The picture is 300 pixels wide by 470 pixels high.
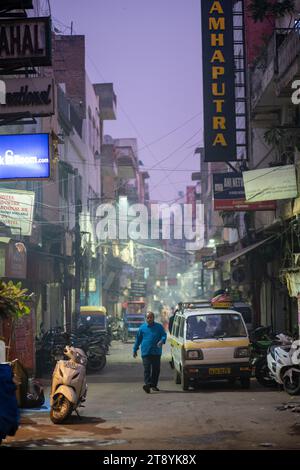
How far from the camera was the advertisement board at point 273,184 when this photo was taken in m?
18.5

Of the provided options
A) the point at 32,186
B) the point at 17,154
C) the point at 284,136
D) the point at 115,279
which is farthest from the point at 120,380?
the point at 115,279

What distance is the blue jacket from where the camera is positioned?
1505 centimetres

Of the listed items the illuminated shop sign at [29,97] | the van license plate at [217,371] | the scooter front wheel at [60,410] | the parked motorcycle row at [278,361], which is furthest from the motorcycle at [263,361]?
the illuminated shop sign at [29,97]

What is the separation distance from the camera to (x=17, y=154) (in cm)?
1684

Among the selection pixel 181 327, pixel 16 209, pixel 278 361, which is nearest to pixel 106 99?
pixel 16 209

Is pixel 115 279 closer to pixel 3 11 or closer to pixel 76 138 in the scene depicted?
pixel 76 138

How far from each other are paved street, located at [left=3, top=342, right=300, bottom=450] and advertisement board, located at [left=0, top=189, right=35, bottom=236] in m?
8.19

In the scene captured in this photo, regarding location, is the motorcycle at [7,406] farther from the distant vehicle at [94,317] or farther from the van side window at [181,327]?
the distant vehicle at [94,317]

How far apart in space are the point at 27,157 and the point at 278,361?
748 centimetres

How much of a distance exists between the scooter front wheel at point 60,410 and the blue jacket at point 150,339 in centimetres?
410

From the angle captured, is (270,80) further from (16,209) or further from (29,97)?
(16,209)

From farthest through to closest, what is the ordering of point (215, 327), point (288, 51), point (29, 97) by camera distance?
point (288, 51) < point (215, 327) < point (29, 97)

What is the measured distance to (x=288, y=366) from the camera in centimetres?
1380

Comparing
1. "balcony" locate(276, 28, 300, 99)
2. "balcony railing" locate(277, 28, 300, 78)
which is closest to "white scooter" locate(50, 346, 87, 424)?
"balcony" locate(276, 28, 300, 99)
